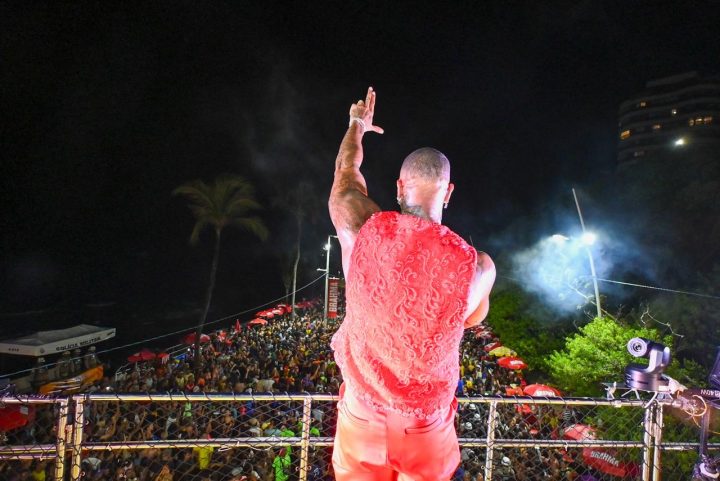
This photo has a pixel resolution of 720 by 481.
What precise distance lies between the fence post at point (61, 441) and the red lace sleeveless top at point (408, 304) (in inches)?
87.1

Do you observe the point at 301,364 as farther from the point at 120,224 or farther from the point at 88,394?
the point at 120,224

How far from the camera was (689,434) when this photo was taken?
9.26m

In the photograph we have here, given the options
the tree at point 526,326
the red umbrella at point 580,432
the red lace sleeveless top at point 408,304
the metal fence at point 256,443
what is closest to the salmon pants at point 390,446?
the red lace sleeveless top at point 408,304

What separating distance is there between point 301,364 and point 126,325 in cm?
4015

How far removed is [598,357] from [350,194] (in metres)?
13.4

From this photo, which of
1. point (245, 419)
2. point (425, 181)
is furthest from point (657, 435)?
point (245, 419)

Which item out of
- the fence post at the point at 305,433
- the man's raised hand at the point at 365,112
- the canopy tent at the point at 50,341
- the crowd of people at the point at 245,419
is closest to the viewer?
the man's raised hand at the point at 365,112

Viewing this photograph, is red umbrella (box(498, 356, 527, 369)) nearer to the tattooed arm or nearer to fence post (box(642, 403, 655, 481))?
fence post (box(642, 403, 655, 481))

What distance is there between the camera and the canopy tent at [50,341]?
1491 cm

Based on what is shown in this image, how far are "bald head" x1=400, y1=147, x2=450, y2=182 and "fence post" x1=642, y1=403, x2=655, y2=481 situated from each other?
282 centimetres

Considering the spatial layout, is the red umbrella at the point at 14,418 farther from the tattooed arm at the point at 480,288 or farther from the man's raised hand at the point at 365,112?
the tattooed arm at the point at 480,288

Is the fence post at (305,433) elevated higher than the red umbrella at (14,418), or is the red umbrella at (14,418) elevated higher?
the fence post at (305,433)

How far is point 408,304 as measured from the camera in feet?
5.23

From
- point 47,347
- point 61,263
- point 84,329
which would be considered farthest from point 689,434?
point 61,263
